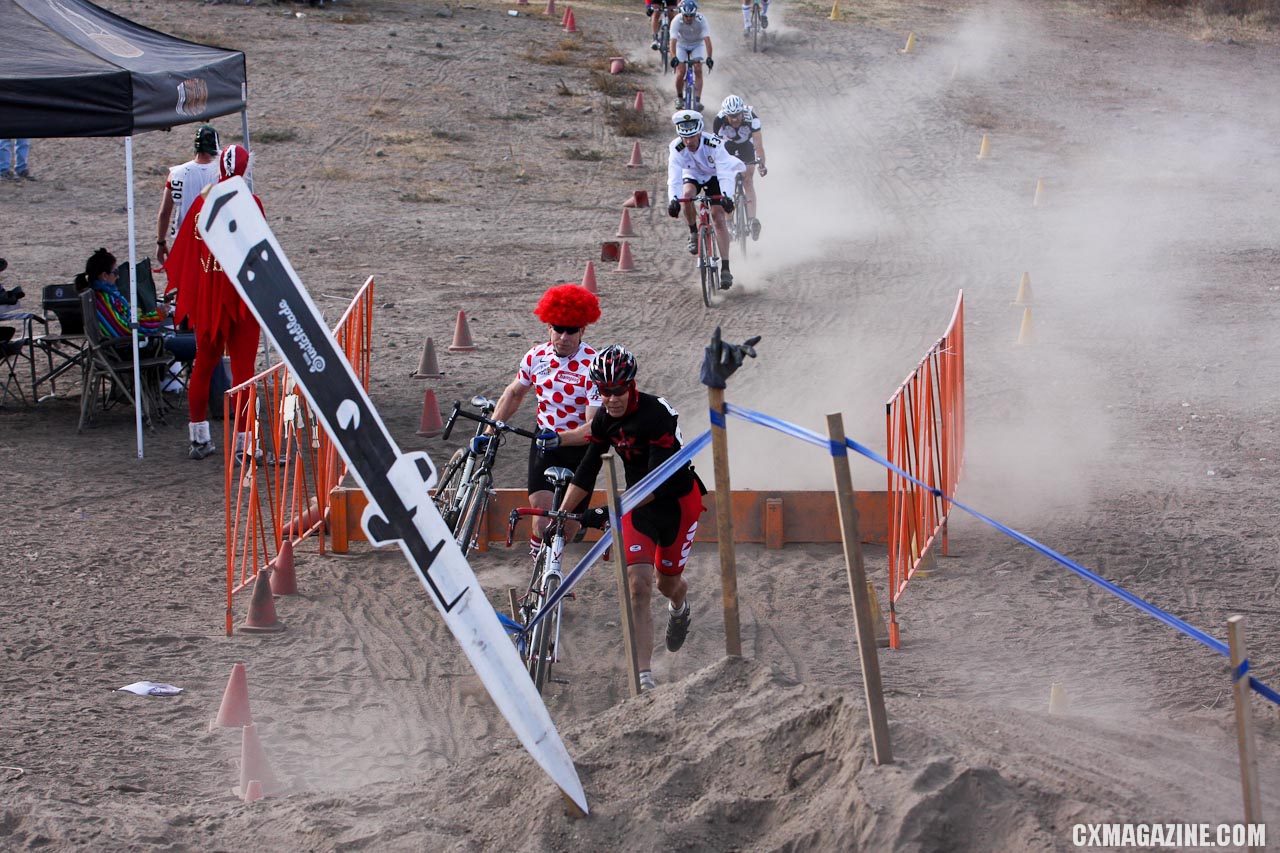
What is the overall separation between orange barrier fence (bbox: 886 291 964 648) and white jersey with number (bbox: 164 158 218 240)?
18.9 ft

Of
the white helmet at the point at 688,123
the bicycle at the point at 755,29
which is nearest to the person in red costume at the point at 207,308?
the white helmet at the point at 688,123

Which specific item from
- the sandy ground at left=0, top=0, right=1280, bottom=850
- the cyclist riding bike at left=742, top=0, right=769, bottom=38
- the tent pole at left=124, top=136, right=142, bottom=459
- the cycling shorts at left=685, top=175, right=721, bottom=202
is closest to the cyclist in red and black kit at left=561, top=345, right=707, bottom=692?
the sandy ground at left=0, top=0, right=1280, bottom=850

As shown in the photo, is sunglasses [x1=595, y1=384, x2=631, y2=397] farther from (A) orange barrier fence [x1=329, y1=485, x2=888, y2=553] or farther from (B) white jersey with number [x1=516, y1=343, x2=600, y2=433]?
(A) orange barrier fence [x1=329, y1=485, x2=888, y2=553]

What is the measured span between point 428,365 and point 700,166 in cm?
402

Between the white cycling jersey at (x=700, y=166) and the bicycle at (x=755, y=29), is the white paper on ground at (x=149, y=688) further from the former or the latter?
the bicycle at (x=755, y=29)

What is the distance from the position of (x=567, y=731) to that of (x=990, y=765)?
1.65 metres

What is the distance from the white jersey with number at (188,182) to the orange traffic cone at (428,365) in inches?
95.1

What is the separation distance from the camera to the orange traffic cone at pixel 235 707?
6.21m

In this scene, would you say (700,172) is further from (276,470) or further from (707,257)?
(276,470)

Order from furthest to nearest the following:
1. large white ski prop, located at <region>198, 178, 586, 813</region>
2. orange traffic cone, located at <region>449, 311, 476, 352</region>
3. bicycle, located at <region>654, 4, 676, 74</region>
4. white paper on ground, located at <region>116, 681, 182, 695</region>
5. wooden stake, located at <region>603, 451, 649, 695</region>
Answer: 1. bicycle, located at <region>654, 4, 676, 74</region>
2. orange traffic cone, located at <region>449, 311, 476, 352</region>
3. white paper on ground, located at <region>116, 681, 182, 695</region>
4. wooden stake, located at <region>603, 451, 649, 695</region>
5. large white ski prop, located at <region>198, 178, 586, 813</region>

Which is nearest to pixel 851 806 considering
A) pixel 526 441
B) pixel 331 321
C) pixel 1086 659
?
pixel 1086 659

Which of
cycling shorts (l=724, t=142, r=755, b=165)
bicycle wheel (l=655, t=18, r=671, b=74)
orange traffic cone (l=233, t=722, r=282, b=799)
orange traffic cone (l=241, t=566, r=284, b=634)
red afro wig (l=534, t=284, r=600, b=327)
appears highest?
bicycle wheel (l=655, t=18, r=671, b=74)

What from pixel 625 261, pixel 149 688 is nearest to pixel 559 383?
pixel 149 688

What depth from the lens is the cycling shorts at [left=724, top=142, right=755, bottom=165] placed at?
1577cm
